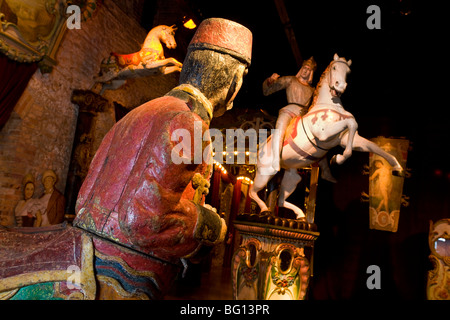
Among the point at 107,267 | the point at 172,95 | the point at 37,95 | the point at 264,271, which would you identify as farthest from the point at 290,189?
the point at 37,95

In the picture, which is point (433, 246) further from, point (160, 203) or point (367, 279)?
point (160, 203)

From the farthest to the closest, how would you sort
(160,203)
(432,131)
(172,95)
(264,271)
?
(432,131)
(264,271)
(172,95)
(160,203)

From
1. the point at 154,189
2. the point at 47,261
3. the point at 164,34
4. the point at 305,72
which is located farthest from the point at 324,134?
the point at 164,34

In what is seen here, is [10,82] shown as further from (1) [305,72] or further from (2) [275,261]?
(2) [275,261]

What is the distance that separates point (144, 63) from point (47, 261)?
5.63 m

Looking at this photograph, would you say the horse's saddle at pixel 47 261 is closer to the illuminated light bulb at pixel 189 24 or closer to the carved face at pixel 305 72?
the carved face at pixel 305 72

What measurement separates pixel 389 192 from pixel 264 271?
2741 millimetres

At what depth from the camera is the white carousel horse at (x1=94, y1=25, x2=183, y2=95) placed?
6211 millimetres

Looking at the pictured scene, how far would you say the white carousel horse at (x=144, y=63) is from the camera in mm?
6211

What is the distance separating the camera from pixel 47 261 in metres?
1.16

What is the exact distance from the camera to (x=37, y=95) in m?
5.46

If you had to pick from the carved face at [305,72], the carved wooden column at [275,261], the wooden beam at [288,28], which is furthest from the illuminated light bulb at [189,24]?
the carved wooden column at [275,261]

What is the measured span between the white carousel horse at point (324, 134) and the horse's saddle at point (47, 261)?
10.1 ft
